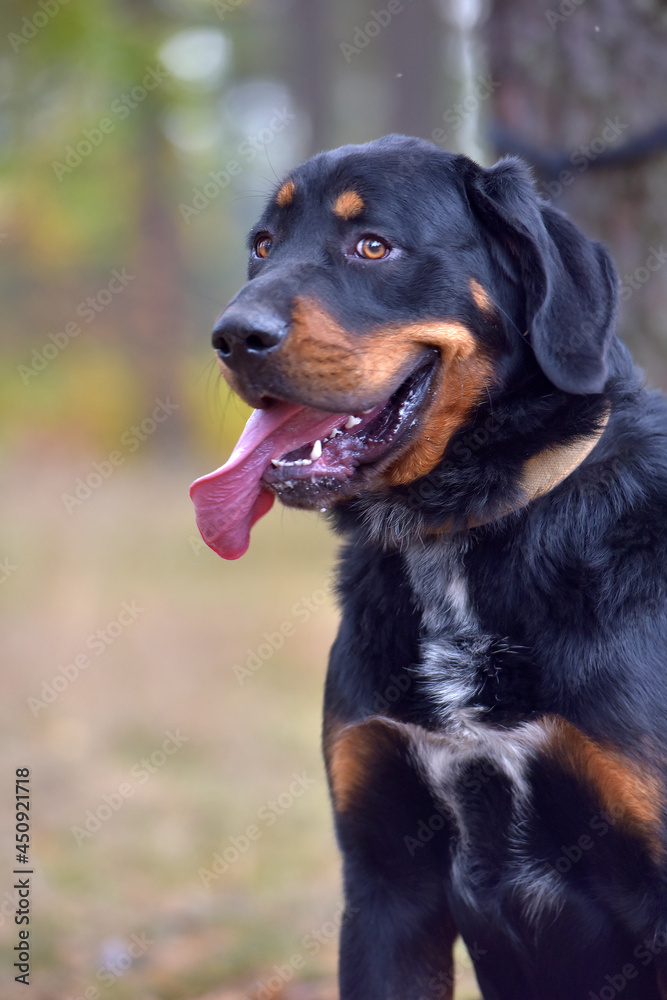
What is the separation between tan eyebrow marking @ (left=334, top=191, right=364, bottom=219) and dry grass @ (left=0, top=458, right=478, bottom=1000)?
0.83 metres

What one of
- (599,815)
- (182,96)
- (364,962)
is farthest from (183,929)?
(182,96)

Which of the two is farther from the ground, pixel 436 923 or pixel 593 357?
pixel 593 357

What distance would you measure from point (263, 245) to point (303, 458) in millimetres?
793

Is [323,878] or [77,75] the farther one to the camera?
[77,75]

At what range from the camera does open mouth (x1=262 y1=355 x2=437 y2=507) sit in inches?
104

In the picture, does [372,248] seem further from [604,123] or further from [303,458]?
[604,123]

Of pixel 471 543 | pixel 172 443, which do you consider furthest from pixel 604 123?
pixel 172 443

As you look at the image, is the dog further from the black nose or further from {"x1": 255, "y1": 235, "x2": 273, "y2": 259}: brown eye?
{"x1": 255, "y1": 235, "x2": 273, "y2": 259}: brown eye

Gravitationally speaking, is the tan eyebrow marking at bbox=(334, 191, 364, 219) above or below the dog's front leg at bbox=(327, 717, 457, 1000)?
above

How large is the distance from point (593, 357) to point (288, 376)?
0.77m

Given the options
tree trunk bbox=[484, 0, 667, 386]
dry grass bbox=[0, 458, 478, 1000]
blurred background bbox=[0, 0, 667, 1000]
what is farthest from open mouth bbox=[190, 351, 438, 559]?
tree trunk bbox=[484, 0, 667, 386]

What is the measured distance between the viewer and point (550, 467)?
2.75m

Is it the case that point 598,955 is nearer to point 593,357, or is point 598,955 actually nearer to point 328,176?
point 593,357

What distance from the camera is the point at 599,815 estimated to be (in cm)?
249
